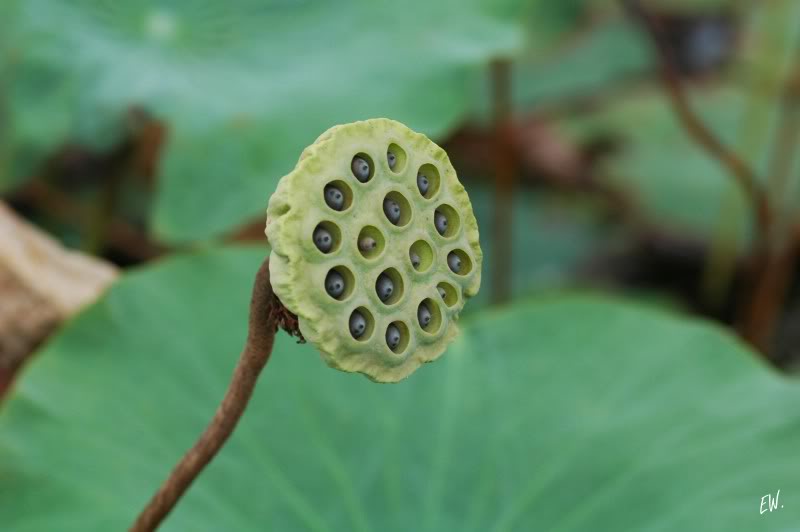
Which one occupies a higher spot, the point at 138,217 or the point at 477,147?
the point at 138,217

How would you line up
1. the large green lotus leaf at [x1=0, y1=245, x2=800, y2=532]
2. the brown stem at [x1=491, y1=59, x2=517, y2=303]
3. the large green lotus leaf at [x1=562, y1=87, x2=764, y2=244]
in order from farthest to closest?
the large green lotus leaf at [x1=562, y1=87, x2=764, y2=244], the brown stem at [x1=491, y1=59, x2=517, y2=303], the large green lotus leaf at [x1=0, y1=245, x2=800, y2=532]

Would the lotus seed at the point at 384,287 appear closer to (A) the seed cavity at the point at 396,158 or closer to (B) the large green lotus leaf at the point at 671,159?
(A) the seed cavity at the point at 396,158

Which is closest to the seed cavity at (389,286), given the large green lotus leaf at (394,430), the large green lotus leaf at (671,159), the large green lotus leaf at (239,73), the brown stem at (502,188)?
the large green lotus leaf at (394,430)

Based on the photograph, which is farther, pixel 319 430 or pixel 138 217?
pixel 138 217

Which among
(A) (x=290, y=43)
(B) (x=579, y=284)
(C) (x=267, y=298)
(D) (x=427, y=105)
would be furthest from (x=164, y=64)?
(B) (x=579, y=284)

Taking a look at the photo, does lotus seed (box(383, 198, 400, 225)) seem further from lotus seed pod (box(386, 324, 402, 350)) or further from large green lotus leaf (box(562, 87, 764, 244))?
large green lotus leaf (box(562, 87, 764, 244))

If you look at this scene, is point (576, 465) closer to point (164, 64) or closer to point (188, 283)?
point (188, 283)

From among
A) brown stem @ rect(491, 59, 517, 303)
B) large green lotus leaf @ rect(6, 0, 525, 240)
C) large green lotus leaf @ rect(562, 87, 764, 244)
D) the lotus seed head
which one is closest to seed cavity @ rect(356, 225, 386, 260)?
the lotus seed head
